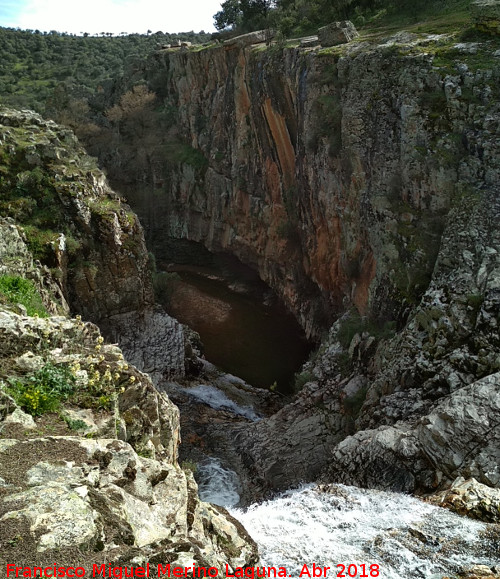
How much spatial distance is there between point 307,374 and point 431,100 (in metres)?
9.88

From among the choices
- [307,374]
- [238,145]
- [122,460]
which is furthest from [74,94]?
[122,460]

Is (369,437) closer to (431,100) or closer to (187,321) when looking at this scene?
(431,100)

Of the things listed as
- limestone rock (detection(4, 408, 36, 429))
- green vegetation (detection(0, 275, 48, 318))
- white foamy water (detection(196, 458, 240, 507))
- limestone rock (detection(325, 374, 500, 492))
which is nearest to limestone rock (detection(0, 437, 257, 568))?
limestone rock (detection(4, 408, 36, 429))

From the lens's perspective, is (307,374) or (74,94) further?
(74,94)

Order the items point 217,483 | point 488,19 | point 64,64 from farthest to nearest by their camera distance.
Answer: point 64,64 < point 488,19 < point 217,483

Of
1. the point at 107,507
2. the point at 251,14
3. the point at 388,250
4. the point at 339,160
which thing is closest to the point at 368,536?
the point at 107,507

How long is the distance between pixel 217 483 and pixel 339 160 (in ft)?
40.7

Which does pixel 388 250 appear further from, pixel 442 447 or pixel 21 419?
pixel 21 419

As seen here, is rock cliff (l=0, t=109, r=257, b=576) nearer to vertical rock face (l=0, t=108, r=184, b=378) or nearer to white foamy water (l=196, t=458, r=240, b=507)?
vertical rock face (l=0, t=108, r=184, b=378)

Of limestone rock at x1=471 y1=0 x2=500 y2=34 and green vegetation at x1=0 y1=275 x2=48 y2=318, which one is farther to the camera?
limestone rock at x1=471 y1=0 x2=500 y2=34

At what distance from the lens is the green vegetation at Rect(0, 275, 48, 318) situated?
1008 cm

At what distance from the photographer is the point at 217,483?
538 inches

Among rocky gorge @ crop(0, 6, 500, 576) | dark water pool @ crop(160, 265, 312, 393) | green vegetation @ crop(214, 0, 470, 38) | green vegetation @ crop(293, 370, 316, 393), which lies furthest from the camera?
dark water pool @ crop(160, 265, 312, 393)

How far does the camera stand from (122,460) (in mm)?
5676
